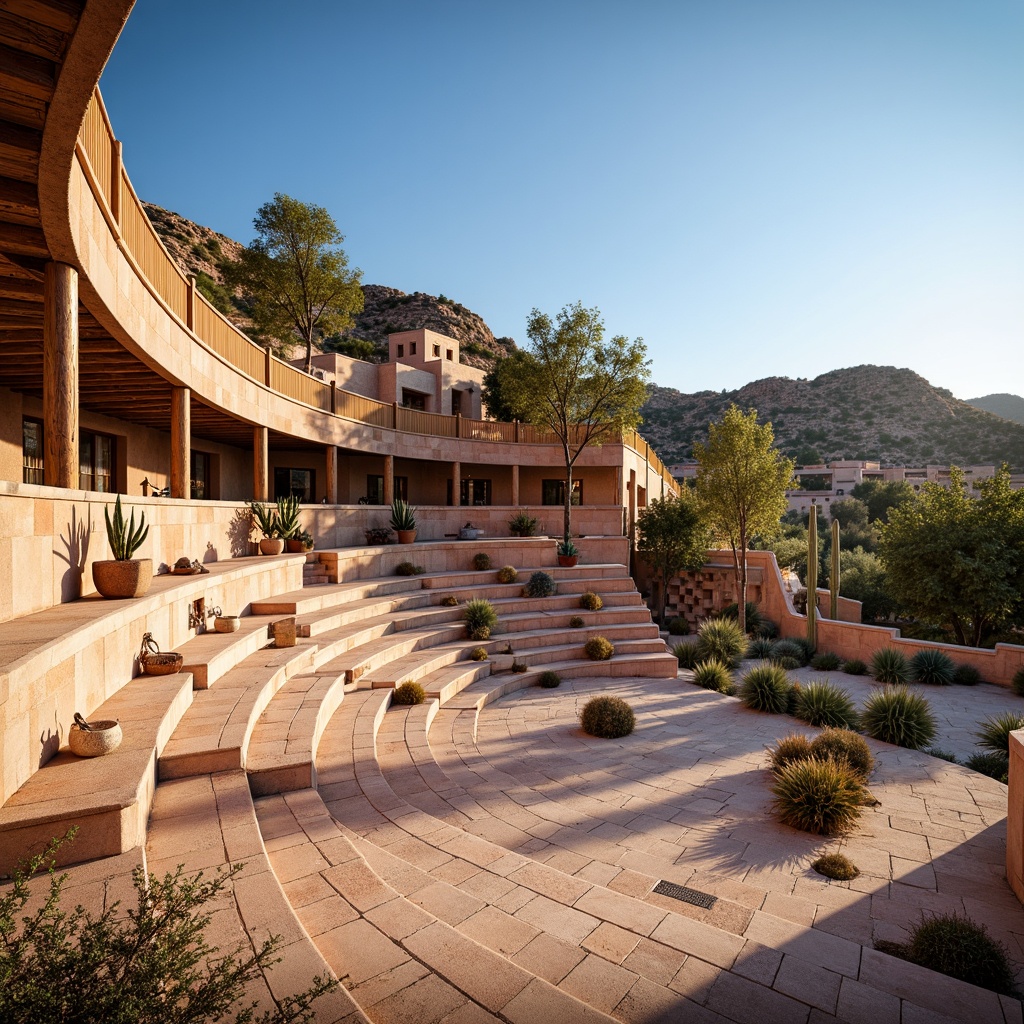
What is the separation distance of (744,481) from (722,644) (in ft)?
24.3

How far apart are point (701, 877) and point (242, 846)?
3.88 meters

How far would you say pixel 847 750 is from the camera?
7586 mm

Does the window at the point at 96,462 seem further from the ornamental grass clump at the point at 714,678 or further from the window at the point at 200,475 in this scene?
the ornamental grass clump at the point at 714,678

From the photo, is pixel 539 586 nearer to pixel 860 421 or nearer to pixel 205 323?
pixel 205 323

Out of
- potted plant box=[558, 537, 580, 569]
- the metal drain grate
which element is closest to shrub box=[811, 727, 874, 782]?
the metal drain grate

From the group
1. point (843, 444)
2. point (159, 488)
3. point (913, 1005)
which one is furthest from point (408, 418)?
point (843, 444)

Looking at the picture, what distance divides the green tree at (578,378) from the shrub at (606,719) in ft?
35.0

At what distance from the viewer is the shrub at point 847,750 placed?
7.43m

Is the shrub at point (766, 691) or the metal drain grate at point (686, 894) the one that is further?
the shrub at point (766, 691)

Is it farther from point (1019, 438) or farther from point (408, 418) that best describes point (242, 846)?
point (1019, 438)

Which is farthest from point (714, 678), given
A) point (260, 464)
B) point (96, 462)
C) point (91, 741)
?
point (96, 462)

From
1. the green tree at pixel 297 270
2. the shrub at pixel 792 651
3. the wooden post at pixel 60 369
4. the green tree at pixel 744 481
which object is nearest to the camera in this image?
the wooden post at pixel 60 369

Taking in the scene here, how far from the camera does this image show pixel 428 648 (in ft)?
38.5

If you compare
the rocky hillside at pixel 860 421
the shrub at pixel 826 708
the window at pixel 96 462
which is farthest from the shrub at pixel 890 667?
the rocky hillside at pixel 860 421
